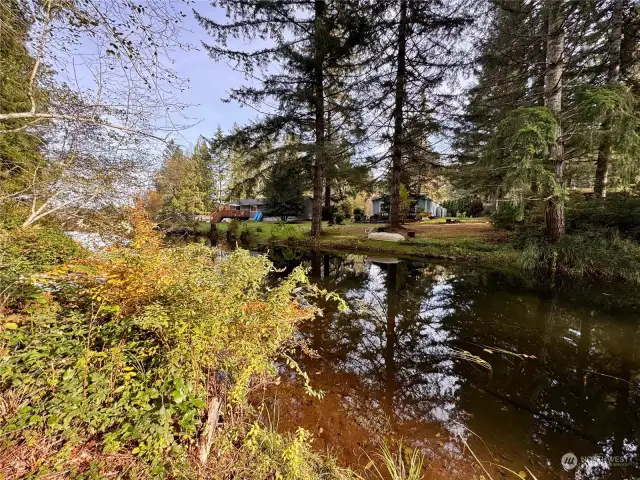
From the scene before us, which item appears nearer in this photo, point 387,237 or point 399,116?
point 399,116

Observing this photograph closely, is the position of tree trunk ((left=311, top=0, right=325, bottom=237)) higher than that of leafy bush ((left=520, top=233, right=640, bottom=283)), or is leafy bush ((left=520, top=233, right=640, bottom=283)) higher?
tree trunk ((left=311, top=0, right=325, bottom=237))

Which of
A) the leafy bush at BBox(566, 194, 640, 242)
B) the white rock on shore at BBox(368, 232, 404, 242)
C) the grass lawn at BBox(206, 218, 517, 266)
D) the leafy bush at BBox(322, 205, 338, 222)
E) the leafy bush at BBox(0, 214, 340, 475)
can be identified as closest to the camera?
the leafy bush at BBox(0, 214, 340, 475)

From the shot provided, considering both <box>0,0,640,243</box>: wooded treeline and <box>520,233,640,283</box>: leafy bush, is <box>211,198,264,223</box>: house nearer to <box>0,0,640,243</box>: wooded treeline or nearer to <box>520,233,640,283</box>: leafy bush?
<box>0,0,640,243</box>: wooded treeline

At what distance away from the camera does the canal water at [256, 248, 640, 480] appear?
2.48 meters

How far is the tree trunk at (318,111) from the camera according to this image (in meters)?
11.3

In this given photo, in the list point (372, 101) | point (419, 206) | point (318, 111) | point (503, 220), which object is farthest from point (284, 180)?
point (419, 206)

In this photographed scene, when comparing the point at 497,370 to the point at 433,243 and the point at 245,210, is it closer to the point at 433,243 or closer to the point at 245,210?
the point at 433,243

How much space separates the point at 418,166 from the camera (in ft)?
46.1

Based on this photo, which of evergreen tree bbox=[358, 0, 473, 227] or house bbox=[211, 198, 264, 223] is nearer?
evergreen tree bbox=[358, 0, 473, 227]

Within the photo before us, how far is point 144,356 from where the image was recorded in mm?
2254

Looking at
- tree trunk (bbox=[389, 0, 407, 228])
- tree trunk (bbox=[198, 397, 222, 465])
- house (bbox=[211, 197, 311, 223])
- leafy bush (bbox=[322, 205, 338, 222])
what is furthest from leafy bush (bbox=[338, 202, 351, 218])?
tree trunk (bbox=[198, 397, 222, 465])

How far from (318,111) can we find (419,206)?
16.6 metres

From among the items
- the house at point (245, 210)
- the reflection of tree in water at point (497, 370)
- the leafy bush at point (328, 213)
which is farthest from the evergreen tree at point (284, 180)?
the house at point (245, 210)

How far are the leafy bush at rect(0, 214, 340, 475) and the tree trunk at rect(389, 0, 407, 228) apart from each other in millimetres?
12252
